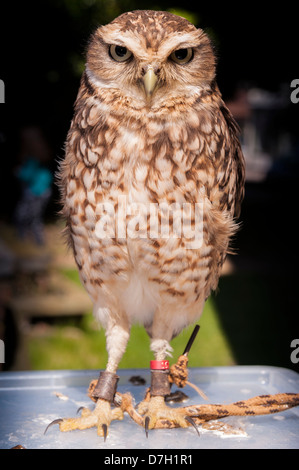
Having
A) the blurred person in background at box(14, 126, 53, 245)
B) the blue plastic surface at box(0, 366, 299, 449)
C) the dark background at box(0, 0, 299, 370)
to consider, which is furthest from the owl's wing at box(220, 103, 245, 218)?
the blurred person in background at box(14, 126, 53, 245)

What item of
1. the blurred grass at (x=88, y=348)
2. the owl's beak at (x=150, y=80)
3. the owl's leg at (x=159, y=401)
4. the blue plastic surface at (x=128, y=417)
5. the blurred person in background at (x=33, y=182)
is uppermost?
the owl's beak at (x=150, y=80)

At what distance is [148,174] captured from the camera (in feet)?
4.85

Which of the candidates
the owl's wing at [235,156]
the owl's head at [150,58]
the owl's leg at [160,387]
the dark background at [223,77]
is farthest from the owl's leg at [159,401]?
the owl's head at [150,58]

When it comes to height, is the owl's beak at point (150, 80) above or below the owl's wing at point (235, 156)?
above

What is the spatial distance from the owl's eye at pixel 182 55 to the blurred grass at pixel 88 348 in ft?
9.02

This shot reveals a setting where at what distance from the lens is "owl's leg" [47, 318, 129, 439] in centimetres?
157

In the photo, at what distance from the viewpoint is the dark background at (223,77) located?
3.44m

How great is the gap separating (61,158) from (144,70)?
473mm

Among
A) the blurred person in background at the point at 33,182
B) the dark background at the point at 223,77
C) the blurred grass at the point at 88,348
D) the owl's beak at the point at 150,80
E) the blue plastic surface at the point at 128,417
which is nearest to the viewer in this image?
the owl's beak at the point at 150,80

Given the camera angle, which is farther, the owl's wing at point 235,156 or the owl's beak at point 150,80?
the owl's wing at point 235,156

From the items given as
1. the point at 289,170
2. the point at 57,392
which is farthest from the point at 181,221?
the point at 289,170

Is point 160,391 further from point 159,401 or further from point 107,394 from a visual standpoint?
point 107,394

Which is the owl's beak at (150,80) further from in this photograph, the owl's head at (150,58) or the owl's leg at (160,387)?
the owl's leg at (160,387)

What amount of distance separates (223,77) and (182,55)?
3.99 meters
